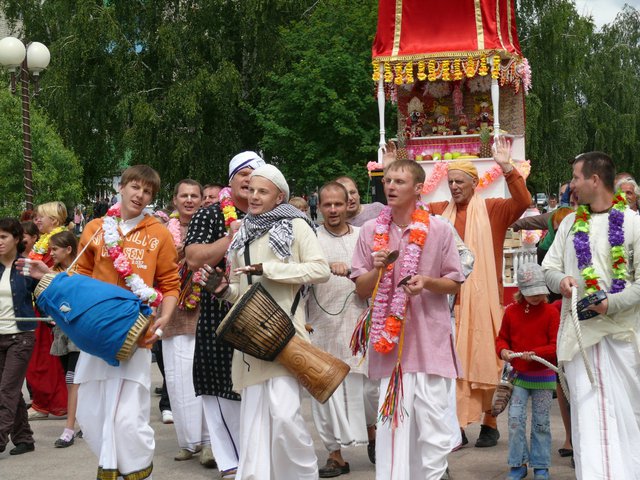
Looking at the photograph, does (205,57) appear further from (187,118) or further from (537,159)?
(537,159)

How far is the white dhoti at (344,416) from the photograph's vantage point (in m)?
7.31

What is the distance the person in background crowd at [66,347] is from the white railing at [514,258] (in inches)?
350

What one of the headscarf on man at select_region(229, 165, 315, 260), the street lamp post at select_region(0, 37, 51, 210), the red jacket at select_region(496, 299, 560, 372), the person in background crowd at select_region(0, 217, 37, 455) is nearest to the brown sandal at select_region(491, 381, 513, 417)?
the red jacket at select_region(496, 299, 560, 372)

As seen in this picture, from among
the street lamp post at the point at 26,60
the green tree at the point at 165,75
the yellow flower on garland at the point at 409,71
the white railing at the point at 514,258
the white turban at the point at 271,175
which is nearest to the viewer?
the white turban at the point at 271,175

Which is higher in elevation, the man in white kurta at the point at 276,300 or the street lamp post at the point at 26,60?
the street lamp post at the point at 26,60

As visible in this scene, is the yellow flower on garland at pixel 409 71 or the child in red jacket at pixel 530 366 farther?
the yellow flower on garland at pixel 409 71

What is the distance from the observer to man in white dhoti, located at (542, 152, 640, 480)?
5.70m

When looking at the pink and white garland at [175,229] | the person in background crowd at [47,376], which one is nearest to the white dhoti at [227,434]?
the pink and white garland at [175,229]

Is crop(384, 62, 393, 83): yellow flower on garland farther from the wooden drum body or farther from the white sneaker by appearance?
the wooden drum body

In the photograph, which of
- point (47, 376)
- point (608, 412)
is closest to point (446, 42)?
point (47, 376)

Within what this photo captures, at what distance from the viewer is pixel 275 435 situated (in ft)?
18.8

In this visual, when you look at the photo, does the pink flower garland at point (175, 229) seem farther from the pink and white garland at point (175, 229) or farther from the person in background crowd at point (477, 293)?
the person in background crowd at point (477, 293)

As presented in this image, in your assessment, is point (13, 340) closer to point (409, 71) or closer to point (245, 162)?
point (245, 162)

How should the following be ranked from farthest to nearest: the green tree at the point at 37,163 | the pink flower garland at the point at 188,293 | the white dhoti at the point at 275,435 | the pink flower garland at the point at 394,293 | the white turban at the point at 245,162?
the green tree at the point at 37,163 → the pink flower garland at the point at 188,293 → the white turban at the point at 245,162 → the pink flower garland at the point at 394,293 → the white dhoti at the point at 275,435
